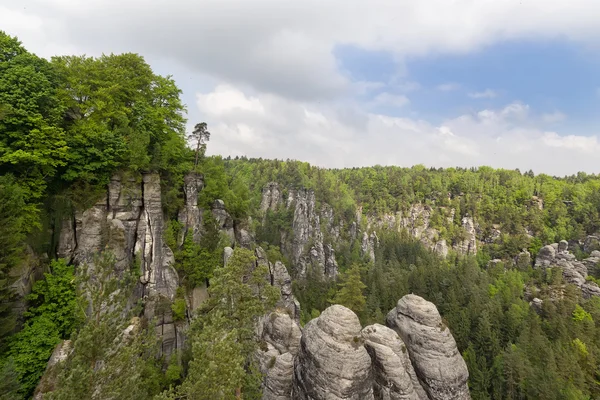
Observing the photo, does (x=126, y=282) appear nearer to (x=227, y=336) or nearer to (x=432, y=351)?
(x=227, y=336)

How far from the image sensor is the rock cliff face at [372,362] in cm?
1447

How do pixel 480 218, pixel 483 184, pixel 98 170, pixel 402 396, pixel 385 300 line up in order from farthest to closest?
1. pixel 483 184
2. pixel 480 218
3. pixel 385 300
4. pixel 98 170
5. pixel 402 396

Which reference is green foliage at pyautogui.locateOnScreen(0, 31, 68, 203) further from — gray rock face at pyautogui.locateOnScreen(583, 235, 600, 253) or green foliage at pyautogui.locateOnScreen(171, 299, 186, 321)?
gray rock face at pyautogui.locateOnScreen(583, 235, 600, 253)

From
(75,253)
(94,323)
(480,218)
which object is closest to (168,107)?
(75,253)

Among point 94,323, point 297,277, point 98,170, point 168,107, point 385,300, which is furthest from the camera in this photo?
point 297,277

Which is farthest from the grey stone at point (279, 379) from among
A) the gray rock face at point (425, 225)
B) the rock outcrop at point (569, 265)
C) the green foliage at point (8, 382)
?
the gray rock face at point (425, 225)

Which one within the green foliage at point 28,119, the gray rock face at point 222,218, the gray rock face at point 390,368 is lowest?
the gray rock face at point 390,368

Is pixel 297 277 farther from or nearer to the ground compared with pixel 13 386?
nearer to the ground

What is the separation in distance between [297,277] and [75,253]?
74.1 metres

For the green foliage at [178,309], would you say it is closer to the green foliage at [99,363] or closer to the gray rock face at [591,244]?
the green foliage at [99,363]

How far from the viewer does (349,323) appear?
1555 cm

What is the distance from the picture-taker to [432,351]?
1705cm

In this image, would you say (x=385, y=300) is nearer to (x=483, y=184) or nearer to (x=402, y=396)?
(x=402, y=396)

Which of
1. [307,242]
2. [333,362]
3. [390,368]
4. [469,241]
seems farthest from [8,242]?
[469,241]
